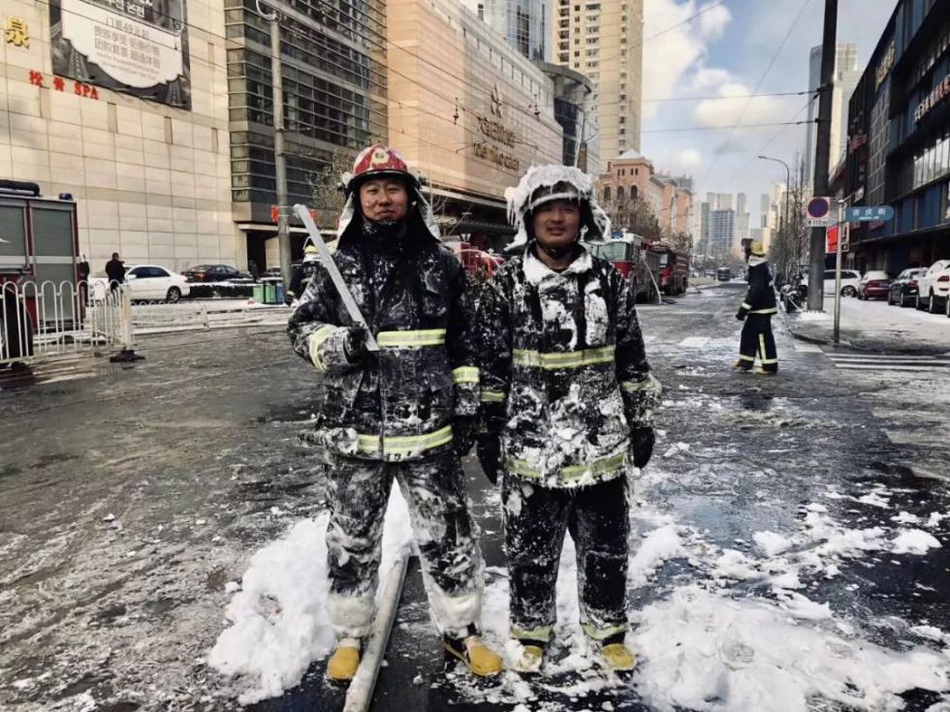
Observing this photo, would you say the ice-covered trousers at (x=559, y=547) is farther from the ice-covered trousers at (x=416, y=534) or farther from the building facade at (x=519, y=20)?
the building facade at (x=519, y=20)

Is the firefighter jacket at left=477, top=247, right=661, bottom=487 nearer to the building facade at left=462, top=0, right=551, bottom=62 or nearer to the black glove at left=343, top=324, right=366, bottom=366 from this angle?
the black glove at left=343, top=324, right=366, bottom=366

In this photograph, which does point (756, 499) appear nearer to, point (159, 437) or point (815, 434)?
point (815, 434)

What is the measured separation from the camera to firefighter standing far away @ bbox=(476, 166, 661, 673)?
110 inches

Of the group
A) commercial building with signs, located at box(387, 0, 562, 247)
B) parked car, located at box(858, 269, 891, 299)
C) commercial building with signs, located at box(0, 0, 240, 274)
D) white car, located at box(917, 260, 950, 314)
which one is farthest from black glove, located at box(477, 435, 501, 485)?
commercial building with signs, located at box(387, 0, 562, 247)

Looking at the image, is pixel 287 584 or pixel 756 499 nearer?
pixel 287 584

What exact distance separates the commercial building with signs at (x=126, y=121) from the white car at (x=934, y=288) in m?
34.3

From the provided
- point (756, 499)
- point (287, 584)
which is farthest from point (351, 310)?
point (756, 499)

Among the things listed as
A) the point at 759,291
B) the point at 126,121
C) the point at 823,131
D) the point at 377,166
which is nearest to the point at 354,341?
the point at 377,166

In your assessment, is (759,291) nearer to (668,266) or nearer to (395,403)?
(395,403)

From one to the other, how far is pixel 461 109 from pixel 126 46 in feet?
115

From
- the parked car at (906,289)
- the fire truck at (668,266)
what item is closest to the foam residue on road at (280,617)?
the parked car at (906,289)

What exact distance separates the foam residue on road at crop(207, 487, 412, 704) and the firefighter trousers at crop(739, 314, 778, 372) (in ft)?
25.2

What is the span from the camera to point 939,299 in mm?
21547

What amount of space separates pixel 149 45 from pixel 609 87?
133 m
